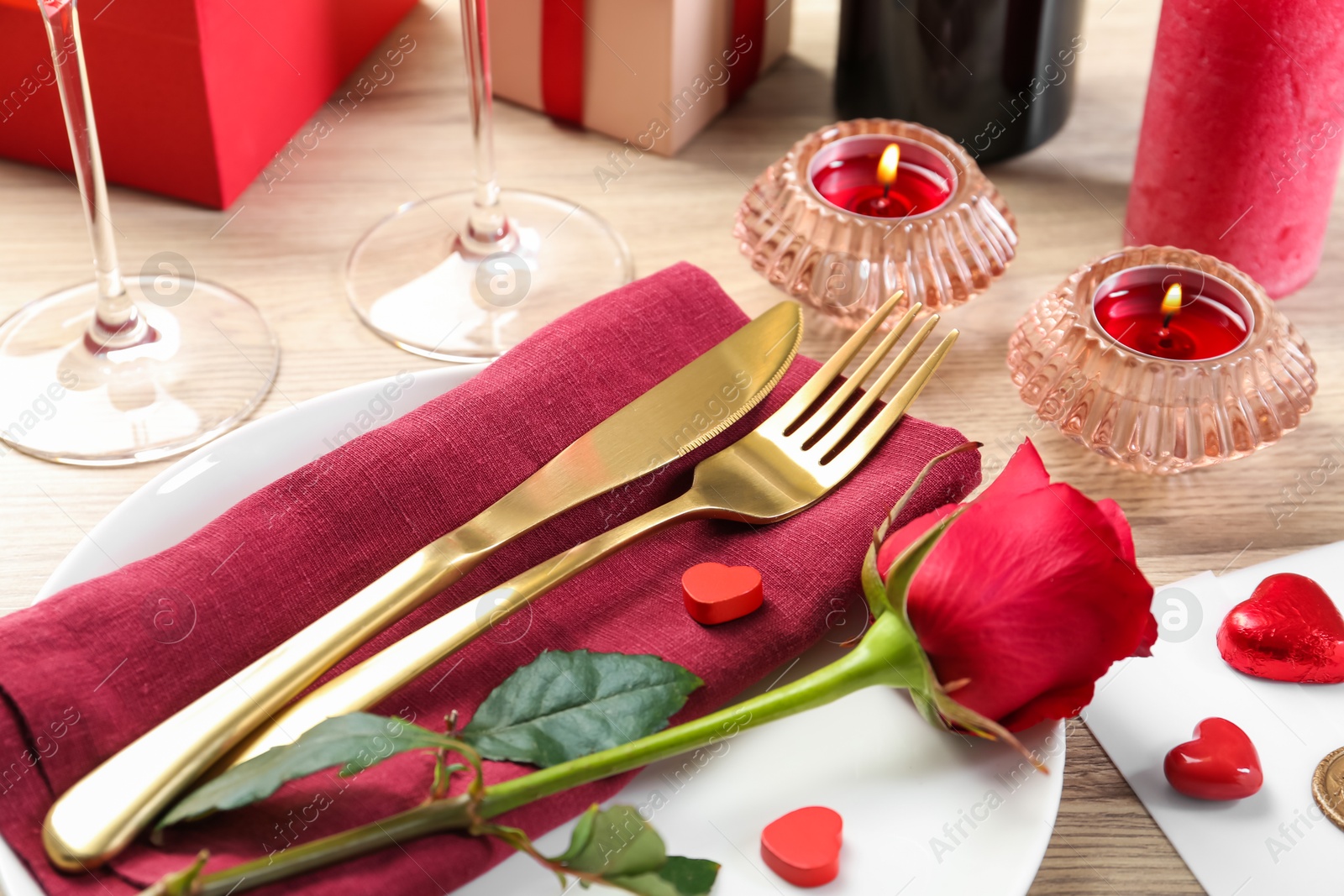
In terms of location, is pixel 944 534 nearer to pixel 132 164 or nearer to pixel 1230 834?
pixel 1230 834

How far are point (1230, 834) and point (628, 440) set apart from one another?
255 millimetres

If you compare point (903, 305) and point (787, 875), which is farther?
point (903, 305)

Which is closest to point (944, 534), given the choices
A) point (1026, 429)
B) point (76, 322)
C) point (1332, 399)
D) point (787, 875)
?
point (787, 875)

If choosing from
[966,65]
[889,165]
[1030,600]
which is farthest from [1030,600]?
[966,65]

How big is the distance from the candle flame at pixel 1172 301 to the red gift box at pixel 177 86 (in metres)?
0.50

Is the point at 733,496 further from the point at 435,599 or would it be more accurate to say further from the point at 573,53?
the point at 573,53

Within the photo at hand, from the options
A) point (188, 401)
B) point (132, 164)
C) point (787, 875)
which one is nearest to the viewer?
point (787, 875)

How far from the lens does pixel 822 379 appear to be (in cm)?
54

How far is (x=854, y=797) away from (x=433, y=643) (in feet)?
0.48

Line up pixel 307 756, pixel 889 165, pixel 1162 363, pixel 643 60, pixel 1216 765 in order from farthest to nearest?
pixel 643 60
pixel 889 165
pixel 1162 363
pixel 1216 765
pixel 307 756

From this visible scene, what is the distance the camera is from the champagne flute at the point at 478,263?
675 mm

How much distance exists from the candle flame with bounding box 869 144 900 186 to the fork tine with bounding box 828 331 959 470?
16cm

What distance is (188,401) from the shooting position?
63cm

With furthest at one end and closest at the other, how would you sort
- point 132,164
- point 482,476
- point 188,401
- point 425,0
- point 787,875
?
point 425,0 → point 132,164 → point 188,401 → point 482,476 → point 787,875
